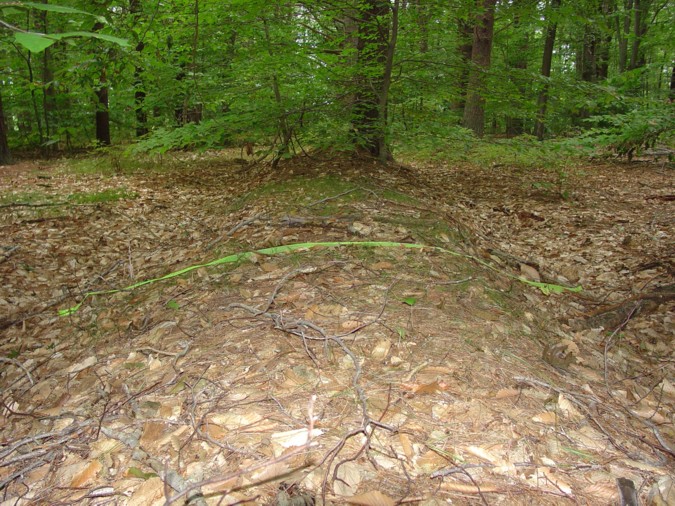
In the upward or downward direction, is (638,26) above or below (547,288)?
above

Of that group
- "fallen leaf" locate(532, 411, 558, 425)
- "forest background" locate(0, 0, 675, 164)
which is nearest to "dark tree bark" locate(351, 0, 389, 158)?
"forest background" locate(0, 0, 675, 164)

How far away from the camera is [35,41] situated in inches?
41.2

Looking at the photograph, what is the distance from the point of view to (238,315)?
9.18 ft

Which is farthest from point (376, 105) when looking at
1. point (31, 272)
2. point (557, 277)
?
point (31, 272)

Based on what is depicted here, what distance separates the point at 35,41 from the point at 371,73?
4.90m

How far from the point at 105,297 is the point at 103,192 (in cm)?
432

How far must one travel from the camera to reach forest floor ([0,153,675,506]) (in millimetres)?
1588

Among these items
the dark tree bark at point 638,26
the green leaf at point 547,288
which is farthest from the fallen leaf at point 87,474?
the dark tree bark at point 638,26

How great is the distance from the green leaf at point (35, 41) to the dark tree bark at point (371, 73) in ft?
15.0

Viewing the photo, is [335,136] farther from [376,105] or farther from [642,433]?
[642,433]

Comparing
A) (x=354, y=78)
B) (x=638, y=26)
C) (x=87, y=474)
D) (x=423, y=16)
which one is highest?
(x=638, y=26)

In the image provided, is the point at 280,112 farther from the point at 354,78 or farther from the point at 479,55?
the point at 479,55

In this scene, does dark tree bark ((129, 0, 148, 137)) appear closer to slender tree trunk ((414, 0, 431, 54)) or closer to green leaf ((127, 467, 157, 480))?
slender tree trunk ((414, 0, 431, 54))

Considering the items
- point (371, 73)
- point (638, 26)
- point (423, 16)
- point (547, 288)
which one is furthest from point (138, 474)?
point (638, 26)
